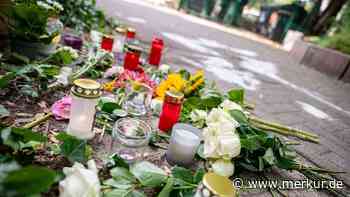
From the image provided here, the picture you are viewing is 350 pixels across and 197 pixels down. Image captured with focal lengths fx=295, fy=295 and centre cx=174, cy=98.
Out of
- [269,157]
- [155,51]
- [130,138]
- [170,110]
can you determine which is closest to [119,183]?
[130,138]

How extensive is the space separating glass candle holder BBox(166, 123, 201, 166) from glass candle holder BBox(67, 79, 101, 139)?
429mm

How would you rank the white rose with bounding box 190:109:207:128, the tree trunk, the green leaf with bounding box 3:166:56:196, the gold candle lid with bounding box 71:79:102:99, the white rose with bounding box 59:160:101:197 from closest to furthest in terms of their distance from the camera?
the green leaf with bounding box 3:166:56:196 < the white rose with bounding box 59:160:101:197 < the gold candle lid with bounding box 71:79:102:99 < the white rose with bounding box 190:109:207:128 < the tree trunk

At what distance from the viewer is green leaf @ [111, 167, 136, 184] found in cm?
121

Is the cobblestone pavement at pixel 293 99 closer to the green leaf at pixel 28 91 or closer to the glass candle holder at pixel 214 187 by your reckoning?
the glass candle holder at pixel 214 187

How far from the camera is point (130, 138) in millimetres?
1467

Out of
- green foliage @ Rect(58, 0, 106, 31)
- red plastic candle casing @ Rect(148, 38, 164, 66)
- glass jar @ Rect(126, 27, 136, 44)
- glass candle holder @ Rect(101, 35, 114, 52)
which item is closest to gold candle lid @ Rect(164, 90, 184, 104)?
glass candle holder @ Rect(101, 35, 114, 52)

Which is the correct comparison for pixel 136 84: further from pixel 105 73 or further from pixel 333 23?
pixel 333 23

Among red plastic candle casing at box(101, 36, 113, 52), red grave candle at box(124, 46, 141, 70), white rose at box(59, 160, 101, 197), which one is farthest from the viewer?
red plastic candle casing at box(101, 36, 113, 52)

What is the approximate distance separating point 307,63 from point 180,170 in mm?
7211

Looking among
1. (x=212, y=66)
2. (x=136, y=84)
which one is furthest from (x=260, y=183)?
(x=212, y=66)

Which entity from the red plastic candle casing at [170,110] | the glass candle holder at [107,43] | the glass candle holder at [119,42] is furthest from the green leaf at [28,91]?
the glass candle holder at [119,42]

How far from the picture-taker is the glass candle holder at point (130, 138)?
148 cm

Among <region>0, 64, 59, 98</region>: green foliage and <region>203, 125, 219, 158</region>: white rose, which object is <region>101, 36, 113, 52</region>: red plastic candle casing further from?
<region>203, 125, 219, 158</region>: white rose

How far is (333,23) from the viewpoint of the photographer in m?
11.4
